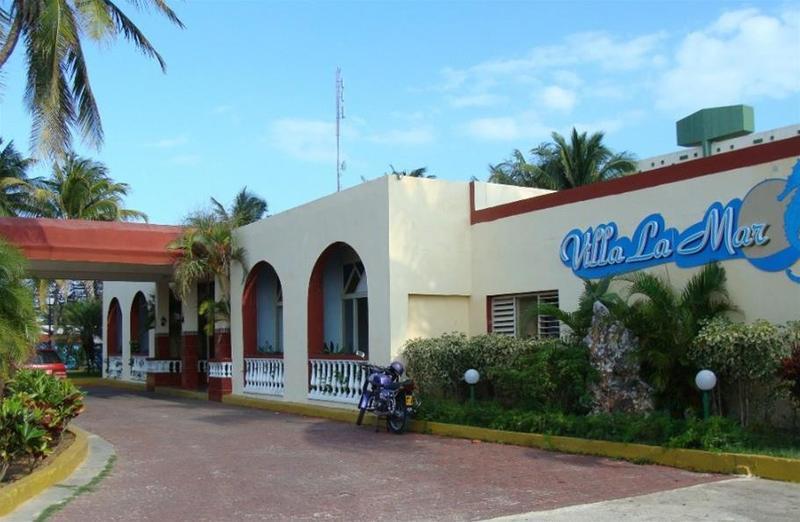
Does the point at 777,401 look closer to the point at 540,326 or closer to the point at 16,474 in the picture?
the point at 540,326

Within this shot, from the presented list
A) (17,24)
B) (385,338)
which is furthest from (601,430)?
(17,24)

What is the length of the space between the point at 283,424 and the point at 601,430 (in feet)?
21.0

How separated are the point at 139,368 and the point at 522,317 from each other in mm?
16418

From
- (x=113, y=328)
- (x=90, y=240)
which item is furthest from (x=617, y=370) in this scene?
(x=113, y=328)

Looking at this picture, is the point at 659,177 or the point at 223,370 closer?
the point at 659,177

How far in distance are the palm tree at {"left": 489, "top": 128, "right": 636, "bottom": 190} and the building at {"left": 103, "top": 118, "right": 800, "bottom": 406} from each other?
14633 millimetres

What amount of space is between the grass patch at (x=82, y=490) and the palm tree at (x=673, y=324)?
6.78m

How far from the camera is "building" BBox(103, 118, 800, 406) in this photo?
34.5ft

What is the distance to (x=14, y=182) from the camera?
32906 millimetres

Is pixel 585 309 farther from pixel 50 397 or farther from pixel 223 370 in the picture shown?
pixel 223 370

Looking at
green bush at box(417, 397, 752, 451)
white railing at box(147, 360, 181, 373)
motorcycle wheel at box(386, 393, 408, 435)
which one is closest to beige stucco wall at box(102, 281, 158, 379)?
white railing at box(147, 360, 181, 373)

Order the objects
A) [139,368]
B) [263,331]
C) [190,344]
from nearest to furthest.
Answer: [263,331] < [190,344] < [139,368]

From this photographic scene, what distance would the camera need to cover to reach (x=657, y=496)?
25.8 ft

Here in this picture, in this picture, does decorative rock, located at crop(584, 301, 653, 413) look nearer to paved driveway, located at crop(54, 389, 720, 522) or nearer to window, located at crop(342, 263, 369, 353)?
paved driveway, located at crop(54, 389, 720, 522)
